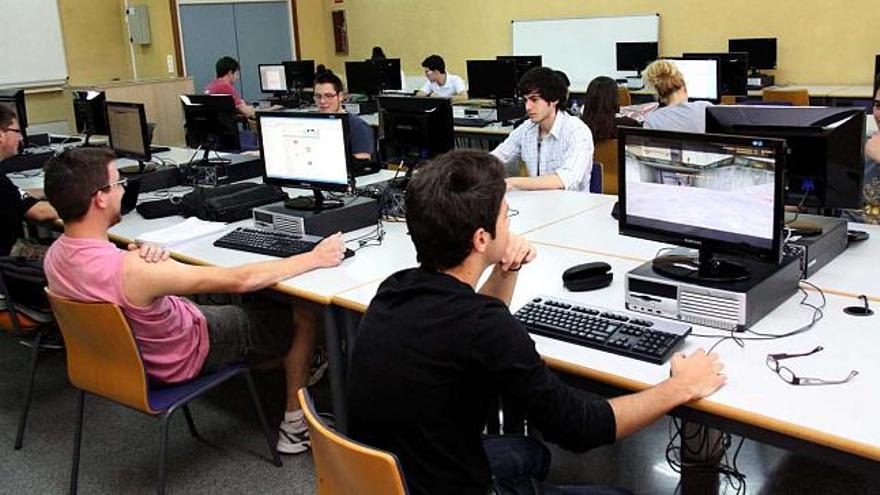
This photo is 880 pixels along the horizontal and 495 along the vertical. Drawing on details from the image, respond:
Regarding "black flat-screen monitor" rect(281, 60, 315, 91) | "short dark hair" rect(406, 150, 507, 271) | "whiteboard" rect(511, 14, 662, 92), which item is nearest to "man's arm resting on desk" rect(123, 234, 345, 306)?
"short dark hair" rect(406, 150, 507, 271)

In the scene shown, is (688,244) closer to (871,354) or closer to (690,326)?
(690,326)

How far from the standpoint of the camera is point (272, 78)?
9859 mm

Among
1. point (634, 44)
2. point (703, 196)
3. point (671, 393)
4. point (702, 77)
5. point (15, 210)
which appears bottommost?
point (671, 393)

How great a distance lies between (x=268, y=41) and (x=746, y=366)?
9924mm

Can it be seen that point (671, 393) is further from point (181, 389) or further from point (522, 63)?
point (522, 63)

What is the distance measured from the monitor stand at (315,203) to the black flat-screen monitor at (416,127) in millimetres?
547

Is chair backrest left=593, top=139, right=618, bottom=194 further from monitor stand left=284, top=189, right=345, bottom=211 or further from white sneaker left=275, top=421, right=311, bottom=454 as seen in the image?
white sneaker left=275, top=421, right=311, bottom=454

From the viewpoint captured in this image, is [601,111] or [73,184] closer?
[73,184]

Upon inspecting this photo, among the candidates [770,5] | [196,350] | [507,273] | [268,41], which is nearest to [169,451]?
[196,350]

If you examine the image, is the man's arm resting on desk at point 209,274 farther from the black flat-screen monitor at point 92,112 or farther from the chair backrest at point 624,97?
the chair backrest at point 624,97

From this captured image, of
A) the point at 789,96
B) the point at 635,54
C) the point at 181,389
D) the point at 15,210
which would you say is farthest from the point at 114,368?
the point at 635,54

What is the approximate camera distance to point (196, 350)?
265cm

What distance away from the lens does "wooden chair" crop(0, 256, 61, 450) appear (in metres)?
3.14

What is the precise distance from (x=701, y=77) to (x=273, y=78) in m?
5.12
